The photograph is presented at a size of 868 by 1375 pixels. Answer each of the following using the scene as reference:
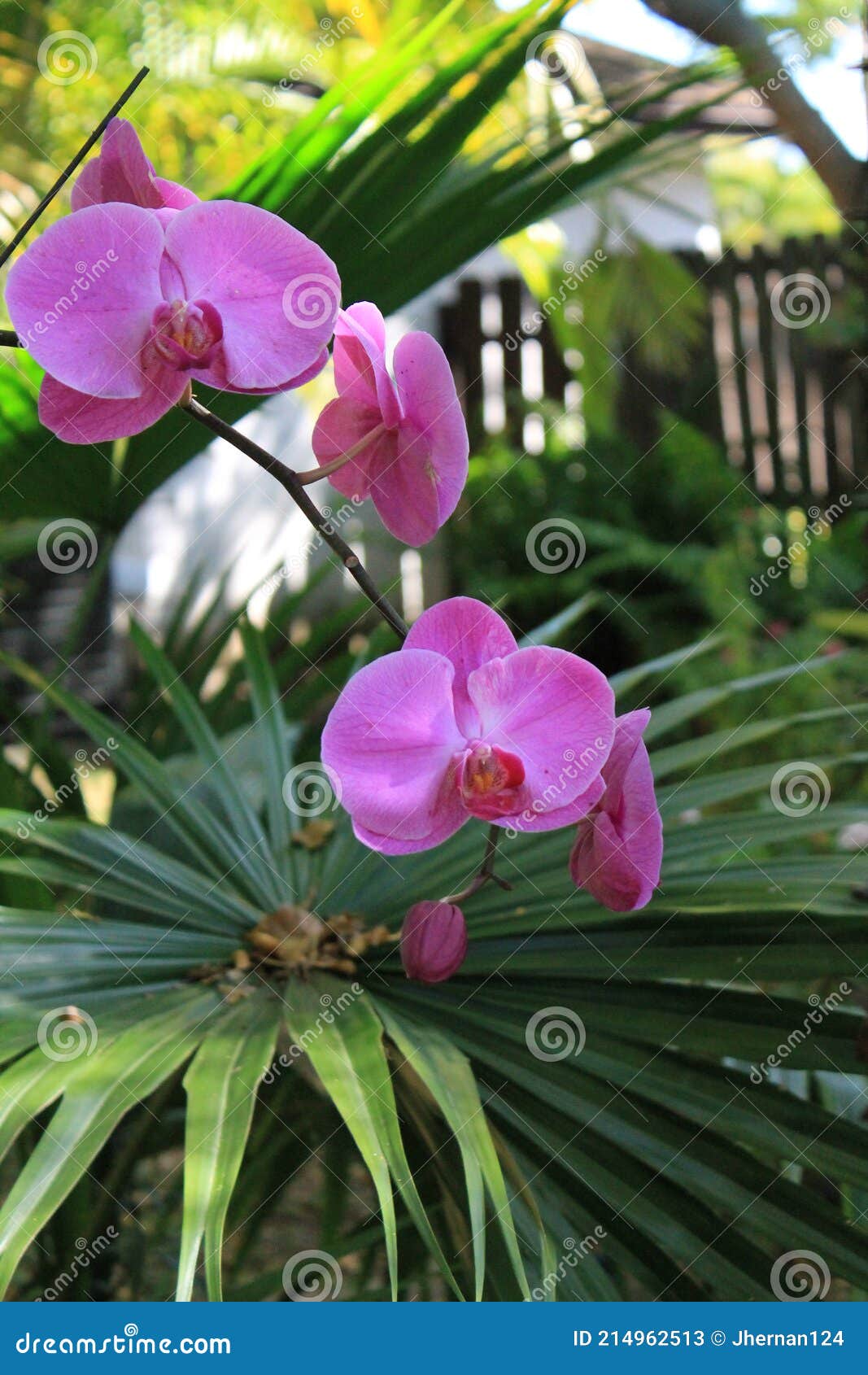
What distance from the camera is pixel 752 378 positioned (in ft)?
15.9

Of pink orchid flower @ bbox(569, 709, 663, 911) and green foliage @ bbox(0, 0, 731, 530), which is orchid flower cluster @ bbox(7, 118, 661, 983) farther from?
green foliage @ bbox(0, 0, 731, 530)

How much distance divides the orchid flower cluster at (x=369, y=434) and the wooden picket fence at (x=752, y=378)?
4.25m

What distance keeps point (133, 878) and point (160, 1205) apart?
627 millimetres

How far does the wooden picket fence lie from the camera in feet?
15.3

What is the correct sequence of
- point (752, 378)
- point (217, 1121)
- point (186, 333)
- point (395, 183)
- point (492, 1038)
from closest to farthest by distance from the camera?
point (186, 333) < point (217, 1121) < point (492, 1038) < point (395, 183) < point (752, 378)

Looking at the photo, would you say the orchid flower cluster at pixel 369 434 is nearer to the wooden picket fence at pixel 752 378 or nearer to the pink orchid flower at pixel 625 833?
the pink orchid flower at pixel 625 833

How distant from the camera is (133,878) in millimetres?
875

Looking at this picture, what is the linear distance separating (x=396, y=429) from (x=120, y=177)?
0.14 metres

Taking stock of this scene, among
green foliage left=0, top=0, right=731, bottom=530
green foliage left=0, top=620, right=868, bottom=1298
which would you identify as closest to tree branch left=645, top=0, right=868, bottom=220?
green foliage left=0, top=0, right=731, bottom=530

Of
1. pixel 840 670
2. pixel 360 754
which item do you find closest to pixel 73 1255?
pixel 360 754


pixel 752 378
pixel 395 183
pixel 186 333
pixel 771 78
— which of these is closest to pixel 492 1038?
pixel 186 333

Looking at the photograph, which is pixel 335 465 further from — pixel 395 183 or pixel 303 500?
pixel 395 183

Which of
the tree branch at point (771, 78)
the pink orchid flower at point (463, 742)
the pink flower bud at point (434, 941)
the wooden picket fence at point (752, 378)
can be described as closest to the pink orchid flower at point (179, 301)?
the pink orchid flower at point (463, 742)

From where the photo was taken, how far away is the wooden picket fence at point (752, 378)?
15.3 feet
